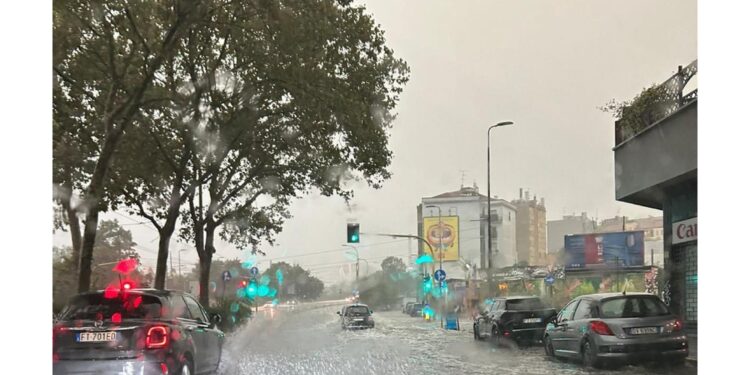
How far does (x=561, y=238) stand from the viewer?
3.29m

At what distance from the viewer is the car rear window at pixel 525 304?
3.47m

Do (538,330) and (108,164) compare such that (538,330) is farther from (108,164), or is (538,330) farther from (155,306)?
(108,164)

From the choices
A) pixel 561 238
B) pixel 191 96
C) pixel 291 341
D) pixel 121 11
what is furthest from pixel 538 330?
pixel 121 11

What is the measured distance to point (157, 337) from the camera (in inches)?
116

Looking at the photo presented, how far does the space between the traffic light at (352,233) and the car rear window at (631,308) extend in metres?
1.50

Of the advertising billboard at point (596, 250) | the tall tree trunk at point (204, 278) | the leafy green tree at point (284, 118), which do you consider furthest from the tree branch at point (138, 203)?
the advertising billboard at point (596, 250)

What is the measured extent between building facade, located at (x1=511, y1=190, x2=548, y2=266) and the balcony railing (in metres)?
0.73

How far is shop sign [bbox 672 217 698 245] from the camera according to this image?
10.4 ft

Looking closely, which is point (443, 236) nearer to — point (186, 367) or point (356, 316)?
point (356, 316)

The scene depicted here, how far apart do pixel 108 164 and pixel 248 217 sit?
79cm

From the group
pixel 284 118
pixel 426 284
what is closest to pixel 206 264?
pixel 284 118

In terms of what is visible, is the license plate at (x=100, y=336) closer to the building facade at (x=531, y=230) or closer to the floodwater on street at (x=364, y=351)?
the floodwater on street at (x=364, y=351)

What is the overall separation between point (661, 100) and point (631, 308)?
129cm
